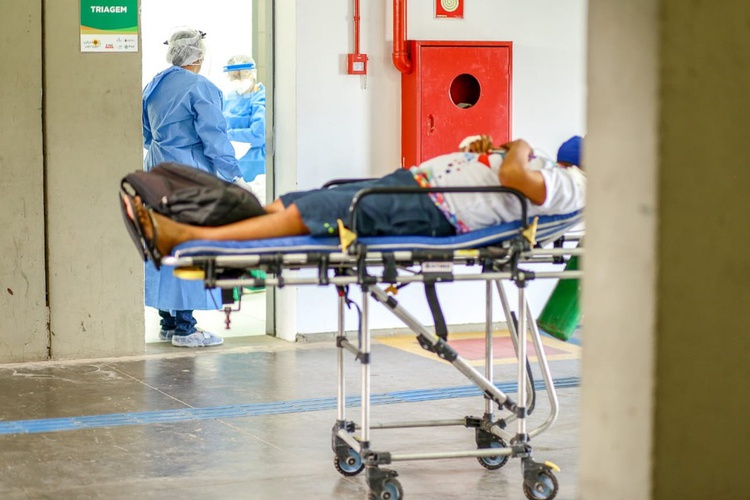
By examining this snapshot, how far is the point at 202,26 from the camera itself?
8.98m

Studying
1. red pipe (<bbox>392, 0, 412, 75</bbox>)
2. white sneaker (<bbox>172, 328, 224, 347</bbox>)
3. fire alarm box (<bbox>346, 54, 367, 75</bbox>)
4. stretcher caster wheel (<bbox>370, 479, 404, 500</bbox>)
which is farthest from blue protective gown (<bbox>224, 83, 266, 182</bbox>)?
stretcher caster wheel (<bbox>370, 479, 404, 500</bbox>)

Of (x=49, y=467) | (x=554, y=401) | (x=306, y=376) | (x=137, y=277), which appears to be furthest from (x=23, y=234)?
(x=554, y=401)

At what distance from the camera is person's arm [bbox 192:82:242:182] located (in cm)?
661

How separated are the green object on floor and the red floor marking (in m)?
2.32

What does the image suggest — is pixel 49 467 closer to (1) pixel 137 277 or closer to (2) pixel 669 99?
(1) pixel 137 277

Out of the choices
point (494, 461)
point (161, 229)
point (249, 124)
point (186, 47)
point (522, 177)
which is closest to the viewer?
point (161, 229)

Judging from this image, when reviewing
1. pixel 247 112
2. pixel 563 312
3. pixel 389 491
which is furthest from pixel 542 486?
pixel 247 112

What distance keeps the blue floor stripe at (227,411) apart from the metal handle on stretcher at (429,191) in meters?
1.70

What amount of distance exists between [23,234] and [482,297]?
2.91m

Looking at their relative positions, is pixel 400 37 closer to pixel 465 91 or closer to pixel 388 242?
pixel 465 91

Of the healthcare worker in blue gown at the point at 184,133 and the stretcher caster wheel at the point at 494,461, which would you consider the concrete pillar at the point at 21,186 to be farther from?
the stretcher caster wheel at the point at 494,461

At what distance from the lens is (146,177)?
363cm

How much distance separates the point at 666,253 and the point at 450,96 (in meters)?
4.41

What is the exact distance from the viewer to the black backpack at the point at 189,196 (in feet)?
11.8
